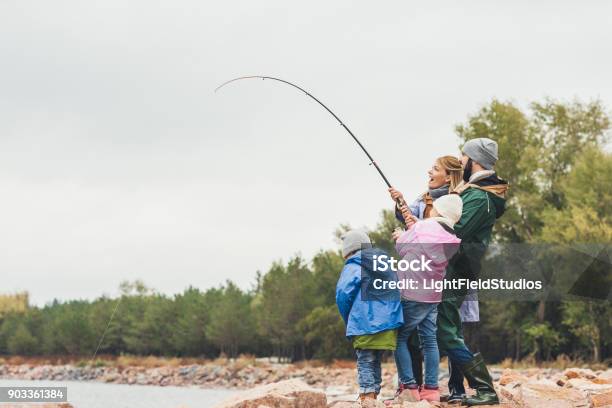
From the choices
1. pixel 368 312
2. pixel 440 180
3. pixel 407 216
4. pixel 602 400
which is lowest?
pixel 602 400

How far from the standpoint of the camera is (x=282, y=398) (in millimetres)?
5574

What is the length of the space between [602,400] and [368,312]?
6.22ft

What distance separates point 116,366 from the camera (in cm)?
5088

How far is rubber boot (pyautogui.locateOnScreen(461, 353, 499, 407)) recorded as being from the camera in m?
5.65

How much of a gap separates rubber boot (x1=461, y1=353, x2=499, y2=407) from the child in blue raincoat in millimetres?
513

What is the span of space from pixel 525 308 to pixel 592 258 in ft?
16.8

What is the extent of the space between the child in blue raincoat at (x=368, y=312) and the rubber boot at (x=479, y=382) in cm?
51

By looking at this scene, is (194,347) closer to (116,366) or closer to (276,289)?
(116,366)

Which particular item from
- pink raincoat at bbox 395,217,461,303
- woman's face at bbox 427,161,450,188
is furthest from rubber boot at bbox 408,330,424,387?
woman's face at bbox 427,161,450,188

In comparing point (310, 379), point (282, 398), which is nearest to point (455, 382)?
point (282, 398)

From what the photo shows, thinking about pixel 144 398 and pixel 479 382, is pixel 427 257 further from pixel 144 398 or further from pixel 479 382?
pixel 144 398

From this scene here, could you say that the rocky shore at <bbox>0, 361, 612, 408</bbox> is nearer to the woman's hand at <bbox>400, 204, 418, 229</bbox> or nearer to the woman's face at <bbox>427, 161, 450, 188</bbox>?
the woman's hand at <bbox>400, 204, 418, 229</bbox>

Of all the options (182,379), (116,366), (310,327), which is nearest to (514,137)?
(310,327)

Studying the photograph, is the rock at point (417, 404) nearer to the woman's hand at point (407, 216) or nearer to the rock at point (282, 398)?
the rock at point (282, 398)
